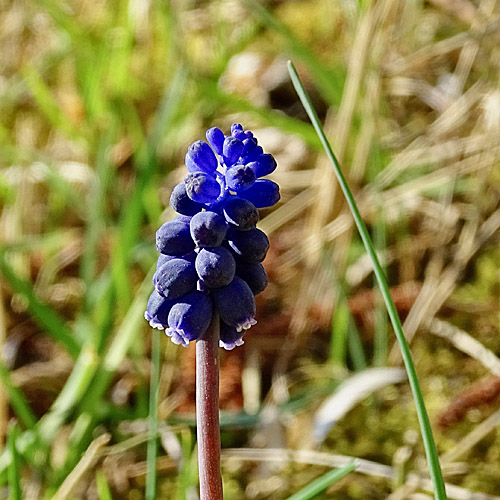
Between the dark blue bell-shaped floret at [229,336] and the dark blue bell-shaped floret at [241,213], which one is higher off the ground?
the dark blue bell-shaped floret at [241,213]

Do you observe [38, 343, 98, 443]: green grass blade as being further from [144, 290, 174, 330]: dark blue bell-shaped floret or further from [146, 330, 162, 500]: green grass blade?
[144, 290, 174, 330]: dark blue bell-shaped floret

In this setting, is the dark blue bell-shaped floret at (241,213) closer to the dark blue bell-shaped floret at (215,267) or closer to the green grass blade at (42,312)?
the dark blue bell-shaped floret at (215,267)

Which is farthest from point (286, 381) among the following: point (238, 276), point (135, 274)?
point (238, 276)

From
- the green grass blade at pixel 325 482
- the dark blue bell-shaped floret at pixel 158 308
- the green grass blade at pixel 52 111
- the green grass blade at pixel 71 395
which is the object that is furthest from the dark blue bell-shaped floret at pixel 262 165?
the green grass blade at pixel 52 111

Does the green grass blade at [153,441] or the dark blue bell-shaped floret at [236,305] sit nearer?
the dark blue bell-shaped floret at [236,305]

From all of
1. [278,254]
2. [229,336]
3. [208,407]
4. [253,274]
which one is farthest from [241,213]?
[278,254]

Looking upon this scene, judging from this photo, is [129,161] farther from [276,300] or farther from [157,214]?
[276,300]

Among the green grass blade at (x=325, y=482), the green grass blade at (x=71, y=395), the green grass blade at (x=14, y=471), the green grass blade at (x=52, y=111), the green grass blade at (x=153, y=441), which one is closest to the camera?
the green grass blade at (x=325, y=482)
